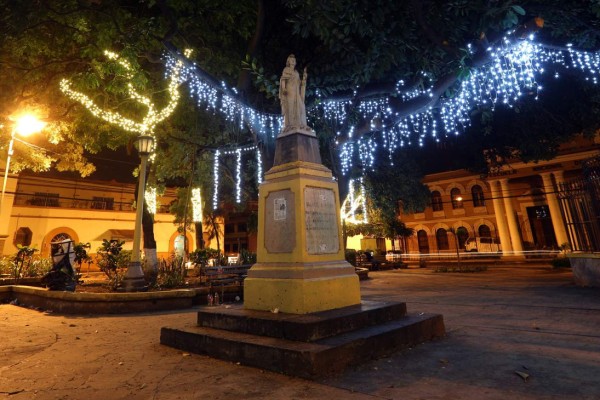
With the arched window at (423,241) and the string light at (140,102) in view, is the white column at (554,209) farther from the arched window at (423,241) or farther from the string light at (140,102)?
the string light at (140,102)

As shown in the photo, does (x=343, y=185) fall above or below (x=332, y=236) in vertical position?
above

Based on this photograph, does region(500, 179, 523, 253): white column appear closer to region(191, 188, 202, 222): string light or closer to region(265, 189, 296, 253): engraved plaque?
region(191, 188, 202, 222): string light

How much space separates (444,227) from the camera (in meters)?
30.8

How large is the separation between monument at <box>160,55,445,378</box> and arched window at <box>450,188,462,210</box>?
1104 inches

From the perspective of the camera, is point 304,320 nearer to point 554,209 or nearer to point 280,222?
point 280,222

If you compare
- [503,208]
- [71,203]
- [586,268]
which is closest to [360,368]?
[586,268]

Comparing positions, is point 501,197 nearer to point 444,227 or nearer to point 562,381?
point 444,227

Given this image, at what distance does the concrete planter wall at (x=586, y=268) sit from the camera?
27.2ft

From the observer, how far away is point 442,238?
31109mm

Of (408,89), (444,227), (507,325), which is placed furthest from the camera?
(444,227)

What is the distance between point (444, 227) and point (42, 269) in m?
30.2

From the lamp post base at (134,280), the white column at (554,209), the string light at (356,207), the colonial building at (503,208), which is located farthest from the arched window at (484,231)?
the lamp post base at (134,280)

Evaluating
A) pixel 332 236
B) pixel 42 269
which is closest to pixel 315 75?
pixel 332 236

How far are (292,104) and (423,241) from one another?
29782mm
